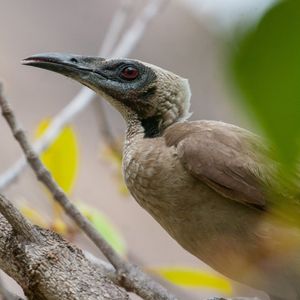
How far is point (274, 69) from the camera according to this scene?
338 mm

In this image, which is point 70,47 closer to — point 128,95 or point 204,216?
point 128,95

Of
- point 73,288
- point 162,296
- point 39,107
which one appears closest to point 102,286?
point 73,288

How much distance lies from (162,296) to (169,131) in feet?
2.36

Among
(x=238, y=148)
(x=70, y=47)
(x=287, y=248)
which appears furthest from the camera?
(x=70, y=47)

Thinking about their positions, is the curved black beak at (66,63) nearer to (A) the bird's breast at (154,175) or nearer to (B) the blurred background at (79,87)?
(A) the bird's breast at (154,175)

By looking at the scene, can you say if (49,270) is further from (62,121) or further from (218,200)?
(62,121)

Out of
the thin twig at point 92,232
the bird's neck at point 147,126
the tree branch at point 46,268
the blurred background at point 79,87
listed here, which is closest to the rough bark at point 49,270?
the tree branch at point 46,268

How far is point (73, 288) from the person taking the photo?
5.64ft

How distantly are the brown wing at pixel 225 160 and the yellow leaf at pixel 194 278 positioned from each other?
0.74 meters


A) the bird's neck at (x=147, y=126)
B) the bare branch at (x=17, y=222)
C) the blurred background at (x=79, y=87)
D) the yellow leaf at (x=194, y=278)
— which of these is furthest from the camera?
the blurred background at (x=79, y=87)

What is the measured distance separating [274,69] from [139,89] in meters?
2.54

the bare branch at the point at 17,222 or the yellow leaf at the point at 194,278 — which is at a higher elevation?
the bare branch at the point at 17,222

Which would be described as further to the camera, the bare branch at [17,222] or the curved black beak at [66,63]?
the curved black beak at [66,63]

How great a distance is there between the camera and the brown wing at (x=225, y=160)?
2280mm
